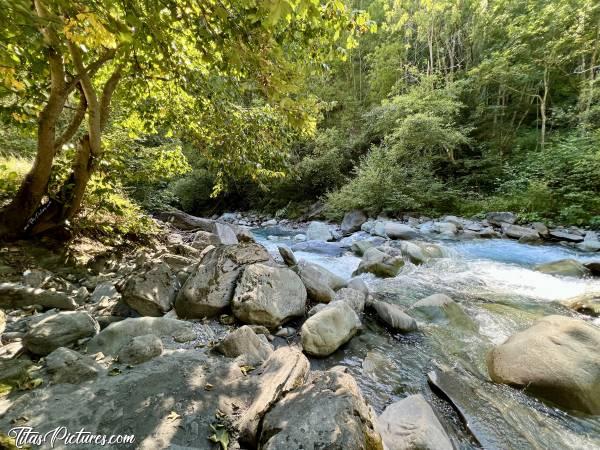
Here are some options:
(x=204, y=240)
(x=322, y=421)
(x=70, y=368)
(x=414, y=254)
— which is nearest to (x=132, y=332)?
(x=70, y=368)

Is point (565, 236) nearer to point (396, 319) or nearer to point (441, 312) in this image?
point (441, 312)

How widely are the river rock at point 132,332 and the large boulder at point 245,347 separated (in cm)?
53

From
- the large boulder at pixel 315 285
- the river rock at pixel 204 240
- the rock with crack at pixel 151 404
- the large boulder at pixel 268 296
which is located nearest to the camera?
the rock with crack at pixel 151 404

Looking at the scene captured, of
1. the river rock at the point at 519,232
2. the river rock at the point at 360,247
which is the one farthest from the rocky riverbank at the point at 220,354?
the river rock at the point at 519,232

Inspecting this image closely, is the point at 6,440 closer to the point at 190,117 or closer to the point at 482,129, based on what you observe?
the point at 190,117

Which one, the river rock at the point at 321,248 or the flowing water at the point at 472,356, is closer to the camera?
the flowing water at the point at 472,356

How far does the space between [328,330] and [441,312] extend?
63.8 inches

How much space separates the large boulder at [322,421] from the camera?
1357mm

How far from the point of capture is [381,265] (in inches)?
217

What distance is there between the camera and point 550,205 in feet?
30.4

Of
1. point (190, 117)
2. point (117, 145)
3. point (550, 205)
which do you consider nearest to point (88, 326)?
point (190, 117)

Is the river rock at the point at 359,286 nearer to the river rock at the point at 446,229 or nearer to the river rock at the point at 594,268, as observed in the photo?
the river rock at the point at 594,268

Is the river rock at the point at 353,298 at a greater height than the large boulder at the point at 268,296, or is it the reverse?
the large boulder at the point at 268,296

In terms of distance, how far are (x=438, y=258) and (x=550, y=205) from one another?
5818 mm
